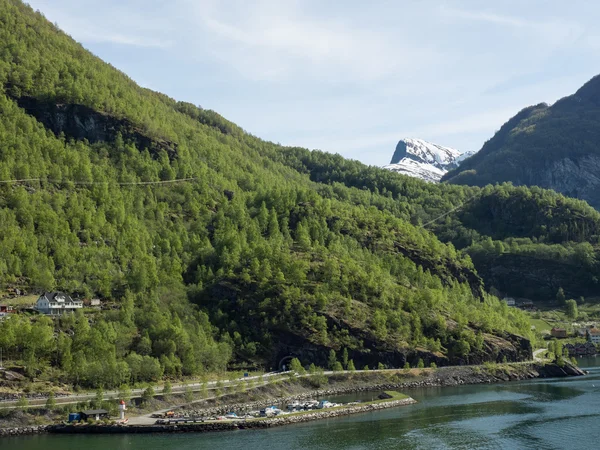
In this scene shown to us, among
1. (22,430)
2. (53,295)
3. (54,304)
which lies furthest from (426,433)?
(53,295)

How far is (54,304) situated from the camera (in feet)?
525

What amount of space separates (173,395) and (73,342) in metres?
22.8

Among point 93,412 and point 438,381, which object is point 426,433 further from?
point 438,381

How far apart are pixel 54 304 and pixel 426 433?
266 feet

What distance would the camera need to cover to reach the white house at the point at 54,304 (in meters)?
159

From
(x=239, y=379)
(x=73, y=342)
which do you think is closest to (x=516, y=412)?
(x=239, y=379)

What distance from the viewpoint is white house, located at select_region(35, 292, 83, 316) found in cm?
15900

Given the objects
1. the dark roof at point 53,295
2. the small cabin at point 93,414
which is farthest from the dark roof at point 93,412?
the dark roof at point 53,295

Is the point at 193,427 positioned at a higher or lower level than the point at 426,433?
higher

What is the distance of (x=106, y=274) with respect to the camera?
181 m

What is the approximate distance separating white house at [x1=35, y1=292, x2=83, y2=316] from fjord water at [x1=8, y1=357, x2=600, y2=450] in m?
48.5

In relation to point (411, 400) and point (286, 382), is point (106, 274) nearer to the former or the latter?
point (286, 382)

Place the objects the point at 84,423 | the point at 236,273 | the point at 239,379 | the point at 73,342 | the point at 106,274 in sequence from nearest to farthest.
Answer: the point at 84,423 → the point at 73,342 → the point at 239,379 → the point at 106,274 → the point at 236,273

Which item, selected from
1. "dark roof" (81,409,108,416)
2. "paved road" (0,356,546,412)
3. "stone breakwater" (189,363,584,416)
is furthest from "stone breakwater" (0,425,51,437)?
"stone breakwater" (189,363,584,416)
